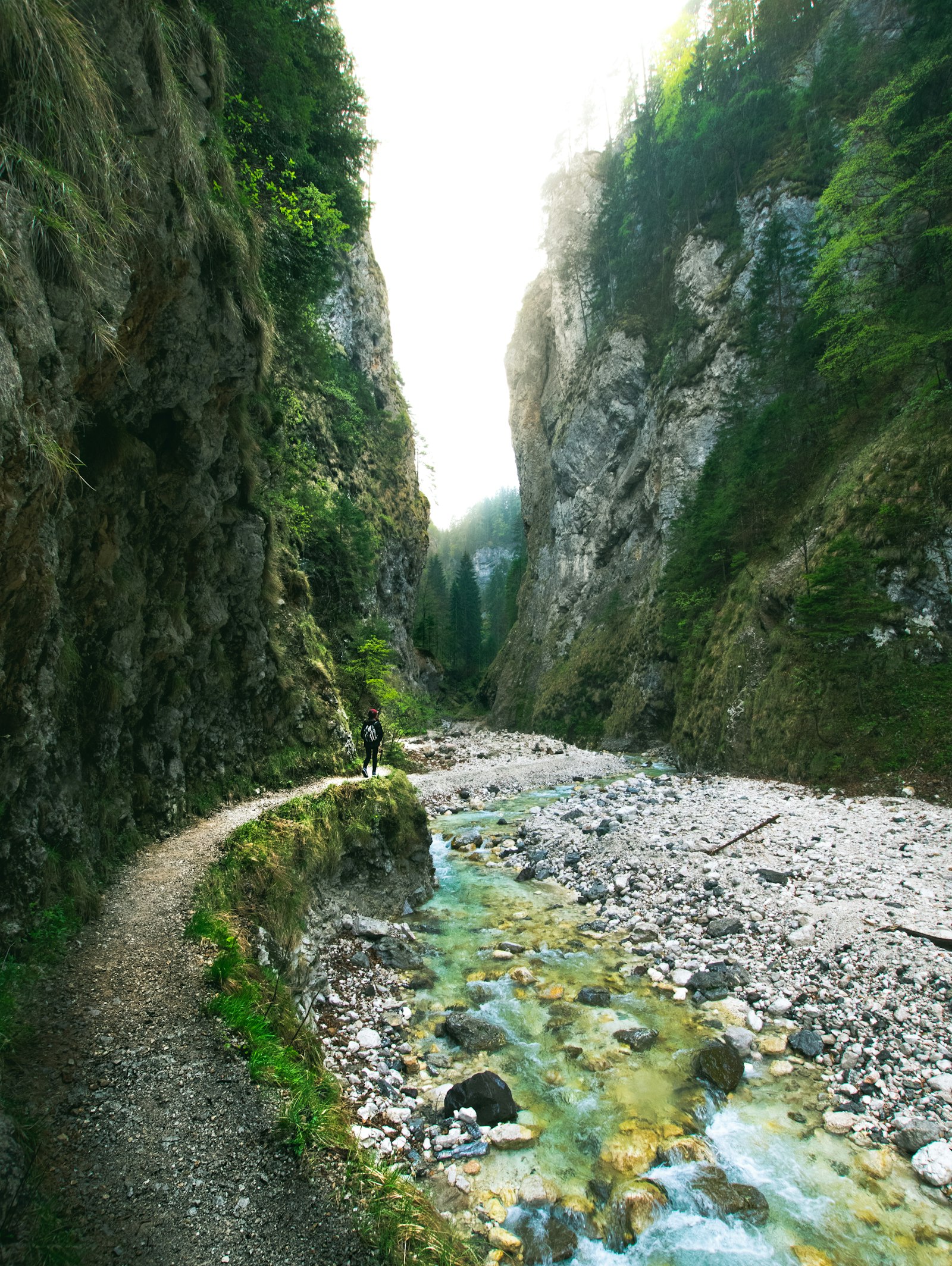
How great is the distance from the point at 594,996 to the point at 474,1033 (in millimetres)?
1772

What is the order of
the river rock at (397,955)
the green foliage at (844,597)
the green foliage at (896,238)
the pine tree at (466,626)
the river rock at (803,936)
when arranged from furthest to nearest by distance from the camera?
1. the pine tree at (466,626)
2. the green foliage at (896,238)
3. the green foliage at (844,597)
4. the river rock at (397,955)
5. the river rock at (803,936)

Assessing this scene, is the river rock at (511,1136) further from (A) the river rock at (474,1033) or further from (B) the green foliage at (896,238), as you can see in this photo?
(B) the green foliage at (896,238)

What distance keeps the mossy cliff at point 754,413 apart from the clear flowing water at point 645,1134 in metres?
11.8

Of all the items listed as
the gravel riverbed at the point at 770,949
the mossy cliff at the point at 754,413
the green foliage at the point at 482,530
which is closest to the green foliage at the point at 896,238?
the mossy cliff at the point at 754,413

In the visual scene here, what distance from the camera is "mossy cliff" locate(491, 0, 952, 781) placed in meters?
17.3

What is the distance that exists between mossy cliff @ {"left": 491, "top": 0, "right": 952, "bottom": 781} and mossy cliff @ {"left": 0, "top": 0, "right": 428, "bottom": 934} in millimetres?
15396

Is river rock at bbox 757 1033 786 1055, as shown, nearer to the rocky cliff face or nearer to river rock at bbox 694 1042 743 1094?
river rock at bbox 694 1042 743 1094

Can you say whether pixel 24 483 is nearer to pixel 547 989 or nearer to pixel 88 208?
pixel 88 208

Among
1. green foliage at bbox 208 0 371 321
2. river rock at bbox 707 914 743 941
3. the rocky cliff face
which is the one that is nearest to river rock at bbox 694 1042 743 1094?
river rock at bbox 707 914 743 941

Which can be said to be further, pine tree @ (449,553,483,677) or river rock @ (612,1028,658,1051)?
pine tree @ (449,553,483,677)

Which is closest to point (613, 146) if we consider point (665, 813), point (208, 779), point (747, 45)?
point (747, 45)

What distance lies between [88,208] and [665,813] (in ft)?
54.5

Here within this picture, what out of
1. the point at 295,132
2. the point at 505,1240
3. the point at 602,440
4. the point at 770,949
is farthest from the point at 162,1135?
the point at 602,440

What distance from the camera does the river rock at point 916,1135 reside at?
5121mm
